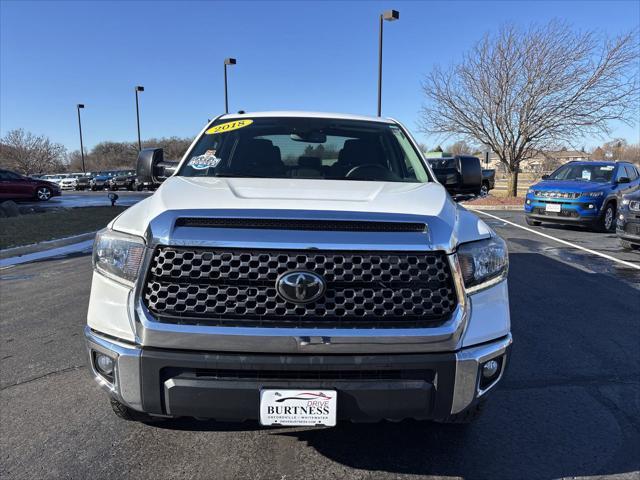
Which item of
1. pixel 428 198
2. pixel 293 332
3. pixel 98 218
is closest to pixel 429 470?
pixel 293 332

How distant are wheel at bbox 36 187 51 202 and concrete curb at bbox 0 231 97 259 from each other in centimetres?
1358

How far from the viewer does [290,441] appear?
8.76 ft

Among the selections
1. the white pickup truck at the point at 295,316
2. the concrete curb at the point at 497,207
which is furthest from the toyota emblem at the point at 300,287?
the concrete curb at the point at 497,207

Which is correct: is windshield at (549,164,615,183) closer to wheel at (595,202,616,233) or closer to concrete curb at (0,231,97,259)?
wheel at (595,202,616,233)

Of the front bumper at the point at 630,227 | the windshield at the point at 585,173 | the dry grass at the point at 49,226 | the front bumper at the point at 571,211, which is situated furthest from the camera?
the windshield at the point at 585,173

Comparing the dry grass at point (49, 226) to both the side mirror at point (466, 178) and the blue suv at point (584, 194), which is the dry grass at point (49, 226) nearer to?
the side mirror at point (466, 178)

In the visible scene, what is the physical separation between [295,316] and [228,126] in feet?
7.69

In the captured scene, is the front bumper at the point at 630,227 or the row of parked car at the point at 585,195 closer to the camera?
the front bumper at the point at 630,227

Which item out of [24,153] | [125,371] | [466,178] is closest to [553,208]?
[466,178]

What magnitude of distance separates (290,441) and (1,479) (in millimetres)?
1468

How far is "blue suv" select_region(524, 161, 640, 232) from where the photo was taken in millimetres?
11172

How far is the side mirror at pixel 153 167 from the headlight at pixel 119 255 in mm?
1538

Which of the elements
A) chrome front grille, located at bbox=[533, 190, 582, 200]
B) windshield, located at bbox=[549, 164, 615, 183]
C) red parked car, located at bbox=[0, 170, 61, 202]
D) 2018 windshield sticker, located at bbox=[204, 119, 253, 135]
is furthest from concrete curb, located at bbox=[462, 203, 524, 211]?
red parked car, located at bbox=[0, 170, 61, 202]

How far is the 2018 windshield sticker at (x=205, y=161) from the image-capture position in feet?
11.0
